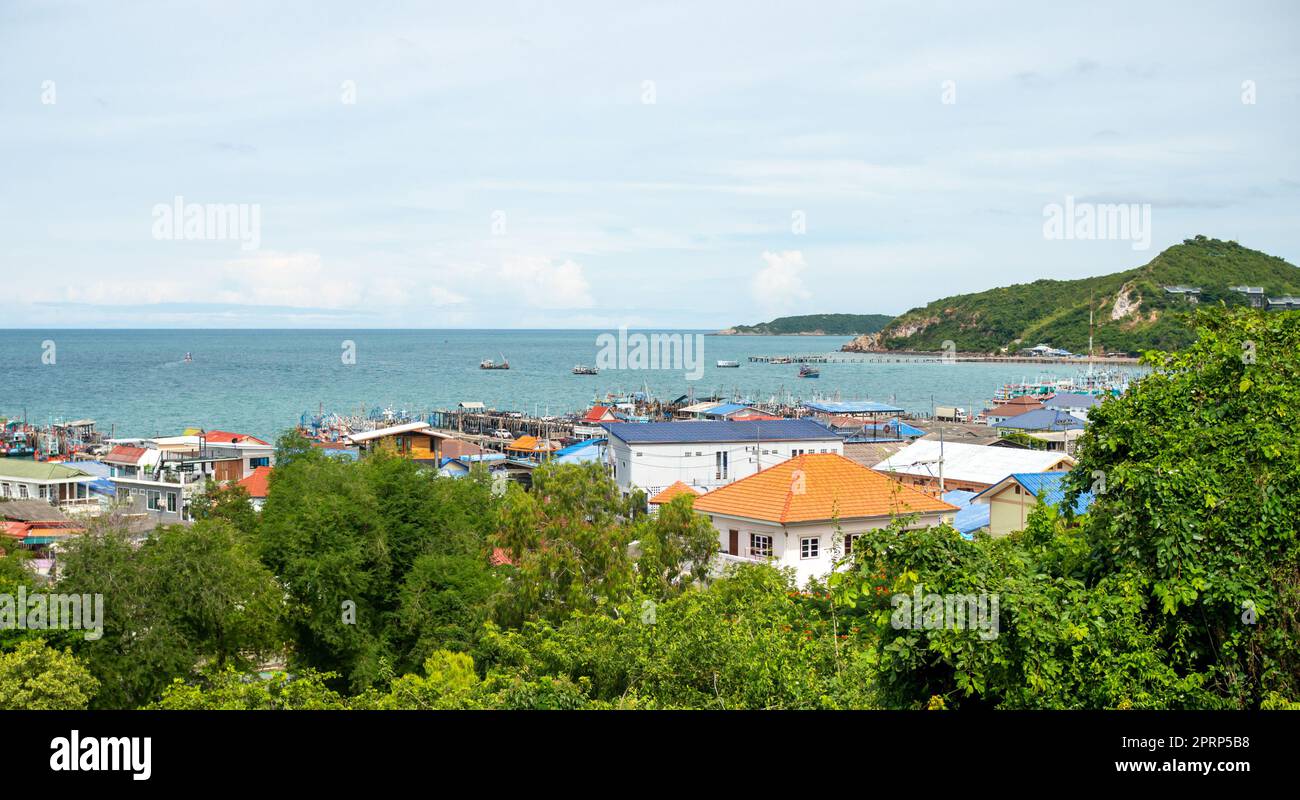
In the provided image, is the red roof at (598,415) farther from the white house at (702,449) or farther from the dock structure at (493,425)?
the white house at (702,449)

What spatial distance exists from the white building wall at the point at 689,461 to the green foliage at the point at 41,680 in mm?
22617

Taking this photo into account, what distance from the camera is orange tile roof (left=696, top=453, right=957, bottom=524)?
2411cm

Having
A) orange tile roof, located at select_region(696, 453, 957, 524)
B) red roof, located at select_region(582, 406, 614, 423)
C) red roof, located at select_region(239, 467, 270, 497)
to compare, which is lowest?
red roof, located at select_region(239, 467, 270, 497)

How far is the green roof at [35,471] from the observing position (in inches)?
1619

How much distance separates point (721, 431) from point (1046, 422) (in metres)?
31.1

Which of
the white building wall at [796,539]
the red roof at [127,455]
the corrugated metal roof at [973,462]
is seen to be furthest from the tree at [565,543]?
the red roof at [127,455]

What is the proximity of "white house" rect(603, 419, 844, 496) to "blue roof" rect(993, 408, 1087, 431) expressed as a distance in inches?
958

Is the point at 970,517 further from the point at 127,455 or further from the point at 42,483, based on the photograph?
the point at 127,455

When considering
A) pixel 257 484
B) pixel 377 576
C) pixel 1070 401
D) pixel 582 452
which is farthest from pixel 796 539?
pixel 1070 401

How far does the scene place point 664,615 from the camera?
42.6 feet

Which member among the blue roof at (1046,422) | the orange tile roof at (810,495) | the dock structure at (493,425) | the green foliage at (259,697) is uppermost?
the orange tile roof at (810,495)

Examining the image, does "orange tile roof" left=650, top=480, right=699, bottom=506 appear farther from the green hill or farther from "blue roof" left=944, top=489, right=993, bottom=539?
the green hill

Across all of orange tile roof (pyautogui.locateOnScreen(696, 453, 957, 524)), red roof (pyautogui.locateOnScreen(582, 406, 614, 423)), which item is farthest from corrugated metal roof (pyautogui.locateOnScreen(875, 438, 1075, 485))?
red roof (pyautogui.locateOnScreen(582, 406, 614, 423))
